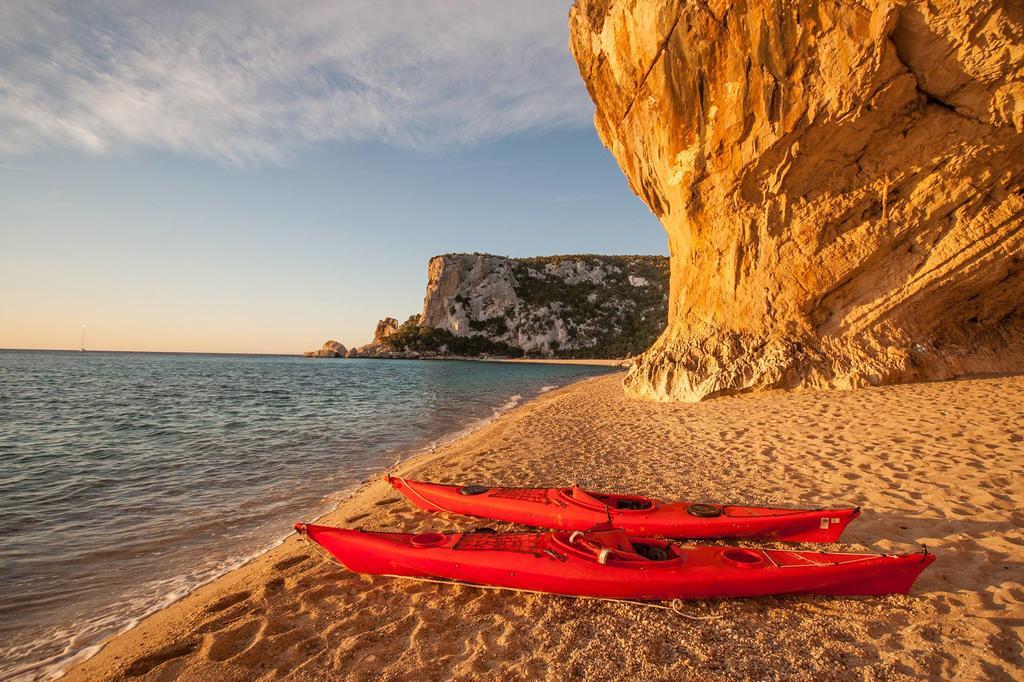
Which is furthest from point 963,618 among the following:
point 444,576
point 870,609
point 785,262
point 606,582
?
point 785,262

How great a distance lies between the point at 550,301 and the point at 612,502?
84548 mm

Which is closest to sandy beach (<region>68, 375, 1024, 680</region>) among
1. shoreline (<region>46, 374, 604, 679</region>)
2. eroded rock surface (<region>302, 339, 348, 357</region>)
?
shoreline (<region>46, 374, 604, 679</region>)

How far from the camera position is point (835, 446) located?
7.98 metres

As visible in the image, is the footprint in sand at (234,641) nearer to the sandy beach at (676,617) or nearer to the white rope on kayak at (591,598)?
the sandy beach at (676,617)

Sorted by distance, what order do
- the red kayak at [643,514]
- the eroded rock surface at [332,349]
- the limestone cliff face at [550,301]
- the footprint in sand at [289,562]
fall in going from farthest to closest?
the eroded rock surface at [332,349], the limestone cliff face at [550,301], the footprint in sand at [289,562], the red kayak at [643,514]

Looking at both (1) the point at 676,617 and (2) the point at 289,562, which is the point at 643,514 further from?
(2) the point at 289,562

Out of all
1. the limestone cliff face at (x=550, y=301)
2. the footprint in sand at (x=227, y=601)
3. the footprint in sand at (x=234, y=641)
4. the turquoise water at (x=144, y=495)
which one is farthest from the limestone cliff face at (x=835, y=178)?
the limestone cliff face at (x=550, y=301)

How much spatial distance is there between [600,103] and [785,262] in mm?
9772

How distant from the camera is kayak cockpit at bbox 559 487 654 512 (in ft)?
17.5

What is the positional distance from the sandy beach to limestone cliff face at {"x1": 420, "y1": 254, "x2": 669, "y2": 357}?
73.7 metres

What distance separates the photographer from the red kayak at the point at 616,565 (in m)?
3.75

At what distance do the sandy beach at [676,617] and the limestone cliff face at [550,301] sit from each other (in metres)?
73.7

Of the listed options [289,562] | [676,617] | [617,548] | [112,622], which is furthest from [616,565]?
[112,622]

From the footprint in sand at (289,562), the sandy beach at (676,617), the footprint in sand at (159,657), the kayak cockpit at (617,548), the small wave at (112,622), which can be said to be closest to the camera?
the sandy beach at (676,617)
